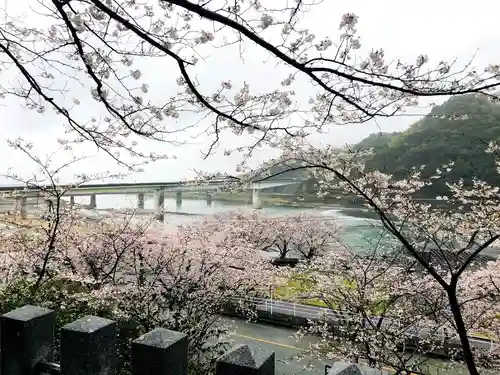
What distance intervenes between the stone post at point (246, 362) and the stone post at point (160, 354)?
6.5 inches

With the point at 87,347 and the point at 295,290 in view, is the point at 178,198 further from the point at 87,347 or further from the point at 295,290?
the point at 87,347

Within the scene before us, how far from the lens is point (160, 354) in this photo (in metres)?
1.03

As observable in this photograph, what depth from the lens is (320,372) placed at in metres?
7.58

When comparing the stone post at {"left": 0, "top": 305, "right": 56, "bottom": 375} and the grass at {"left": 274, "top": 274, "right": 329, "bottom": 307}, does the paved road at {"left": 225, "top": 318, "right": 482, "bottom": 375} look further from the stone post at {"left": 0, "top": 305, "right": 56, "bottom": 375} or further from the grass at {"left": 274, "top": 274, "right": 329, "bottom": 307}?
the stone post at {"left": 0, "top": 305, "right": 56, "bottom": 375}

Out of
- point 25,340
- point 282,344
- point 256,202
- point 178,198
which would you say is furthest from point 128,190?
point 25,340

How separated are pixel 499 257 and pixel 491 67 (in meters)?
8.54

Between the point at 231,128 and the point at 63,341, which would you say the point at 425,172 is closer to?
the point at 231,128

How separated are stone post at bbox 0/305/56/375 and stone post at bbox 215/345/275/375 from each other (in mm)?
764

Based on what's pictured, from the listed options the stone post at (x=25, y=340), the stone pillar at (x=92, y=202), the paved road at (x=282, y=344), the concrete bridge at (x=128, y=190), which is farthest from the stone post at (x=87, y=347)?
the stone pillar at (x=92, y=202)

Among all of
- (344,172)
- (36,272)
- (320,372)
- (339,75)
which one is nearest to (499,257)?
(320,372)

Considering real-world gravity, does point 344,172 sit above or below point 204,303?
above

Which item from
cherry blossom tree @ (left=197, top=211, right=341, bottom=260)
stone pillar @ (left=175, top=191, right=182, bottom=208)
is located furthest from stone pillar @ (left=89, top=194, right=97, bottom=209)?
cherry blossom tree @ (left=197, top=211, right=341, bottom=260)

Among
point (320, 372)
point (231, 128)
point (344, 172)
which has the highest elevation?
point (231, 128)

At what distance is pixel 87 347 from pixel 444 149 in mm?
7445
